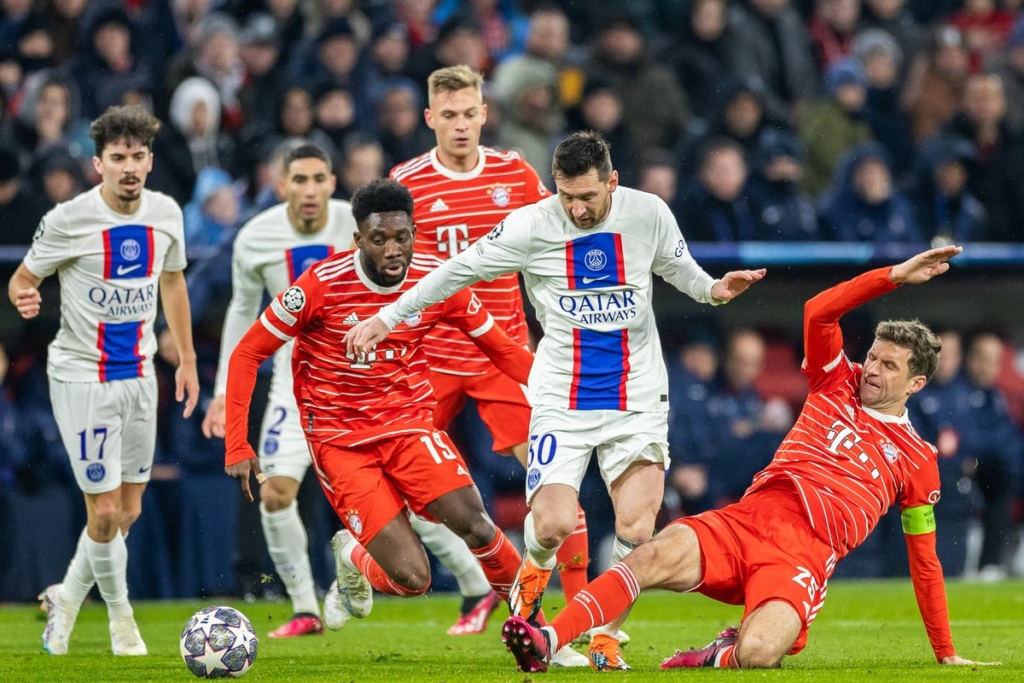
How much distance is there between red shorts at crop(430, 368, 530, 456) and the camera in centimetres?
831

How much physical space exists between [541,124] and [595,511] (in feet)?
12.0

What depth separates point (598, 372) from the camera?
7051 mm

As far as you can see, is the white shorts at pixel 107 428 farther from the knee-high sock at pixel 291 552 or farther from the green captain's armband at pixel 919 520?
the green captain's armband at pixel 919 520

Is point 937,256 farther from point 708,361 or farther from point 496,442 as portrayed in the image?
point 708,361

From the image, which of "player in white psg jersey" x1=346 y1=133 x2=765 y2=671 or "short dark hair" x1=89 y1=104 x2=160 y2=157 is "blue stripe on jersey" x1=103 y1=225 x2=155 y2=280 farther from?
"player in white psg jersey" x1=346 y1=133 x2=765 y2=671

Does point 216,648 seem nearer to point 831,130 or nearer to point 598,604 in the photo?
point 598,604

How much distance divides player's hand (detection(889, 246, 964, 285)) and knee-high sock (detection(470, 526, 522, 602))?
7.33 feet

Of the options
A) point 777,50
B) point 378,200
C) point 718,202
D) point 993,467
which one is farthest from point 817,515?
point 777,50

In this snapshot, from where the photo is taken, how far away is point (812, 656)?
7.75 m

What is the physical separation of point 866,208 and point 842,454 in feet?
23.0

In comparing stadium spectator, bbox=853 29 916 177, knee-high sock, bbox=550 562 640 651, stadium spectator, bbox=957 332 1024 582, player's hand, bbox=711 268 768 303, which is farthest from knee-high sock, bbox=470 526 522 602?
stadium spectator, bbox=853 29 916 177

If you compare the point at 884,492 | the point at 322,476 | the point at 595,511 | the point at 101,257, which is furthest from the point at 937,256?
the point at 595,511

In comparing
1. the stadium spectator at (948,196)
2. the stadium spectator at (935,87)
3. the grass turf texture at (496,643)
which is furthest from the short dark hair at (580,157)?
the stadium spectator at (935,87)

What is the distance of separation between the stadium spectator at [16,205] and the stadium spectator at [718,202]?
17.0 feet
